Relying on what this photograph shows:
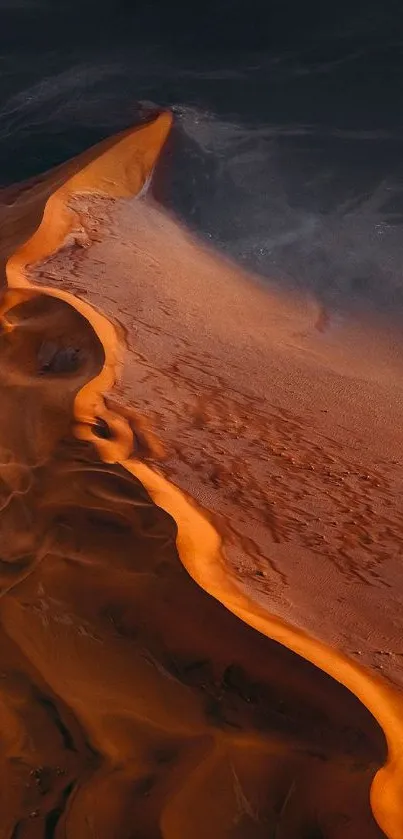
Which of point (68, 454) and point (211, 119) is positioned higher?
point (211, 119)

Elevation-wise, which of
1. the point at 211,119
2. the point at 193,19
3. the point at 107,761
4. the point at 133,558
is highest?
the point at 193,19

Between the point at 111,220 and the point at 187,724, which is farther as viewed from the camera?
the point at 111,220

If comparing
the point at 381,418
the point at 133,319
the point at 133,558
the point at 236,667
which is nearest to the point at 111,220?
the point at 133,319

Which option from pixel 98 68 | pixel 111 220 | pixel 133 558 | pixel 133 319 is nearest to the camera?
pixel 133 558

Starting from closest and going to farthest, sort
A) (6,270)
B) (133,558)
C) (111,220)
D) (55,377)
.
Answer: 1. (133,558)
2. (55,377)
3. (6,270)
4. (111,220)

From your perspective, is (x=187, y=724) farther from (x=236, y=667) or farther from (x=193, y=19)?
(x=193, y=19)

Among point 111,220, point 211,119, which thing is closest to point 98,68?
point 211,119

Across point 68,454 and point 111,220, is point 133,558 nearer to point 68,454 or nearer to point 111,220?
point 68,454
